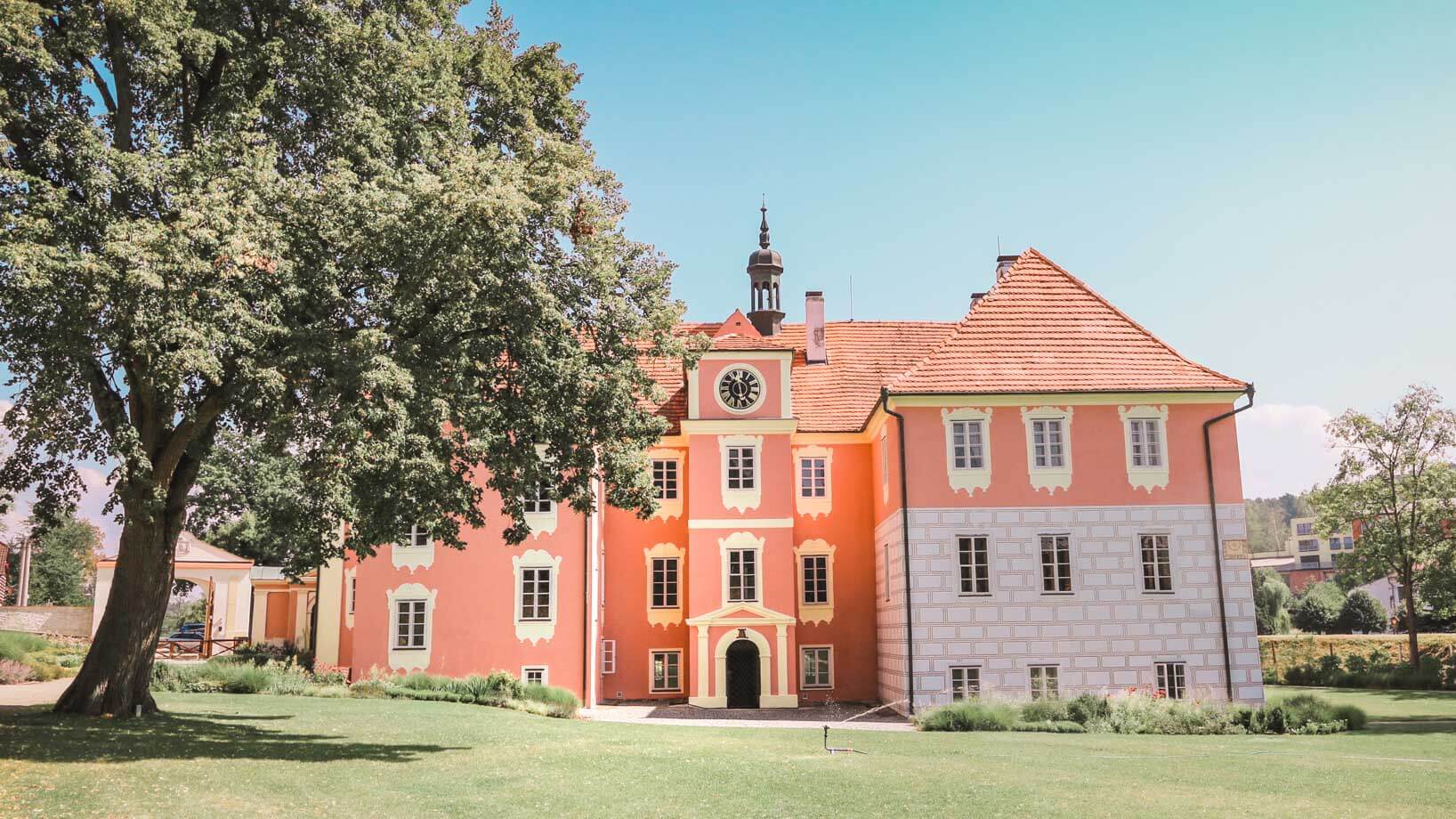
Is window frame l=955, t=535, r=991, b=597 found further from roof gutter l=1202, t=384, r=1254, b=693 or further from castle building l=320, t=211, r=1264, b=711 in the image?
roof gutter l=1202, t=384, r=1254, b=693

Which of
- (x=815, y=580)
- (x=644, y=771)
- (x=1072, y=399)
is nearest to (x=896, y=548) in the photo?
(x=815, y=580)

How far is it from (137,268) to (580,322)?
6.43 m

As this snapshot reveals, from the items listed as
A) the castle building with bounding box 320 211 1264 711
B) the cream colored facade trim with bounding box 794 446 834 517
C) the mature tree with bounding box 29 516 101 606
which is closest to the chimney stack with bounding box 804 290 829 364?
the castle building with bounding box 320 211 1264 711

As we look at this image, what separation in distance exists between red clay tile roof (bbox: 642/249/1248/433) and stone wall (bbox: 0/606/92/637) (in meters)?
33.9

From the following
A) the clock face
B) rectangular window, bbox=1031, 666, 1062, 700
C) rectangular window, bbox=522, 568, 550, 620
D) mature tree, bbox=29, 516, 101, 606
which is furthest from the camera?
mature tree, bbox=29, 516, 101, 606

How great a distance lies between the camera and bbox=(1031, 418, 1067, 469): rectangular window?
26.0 metres

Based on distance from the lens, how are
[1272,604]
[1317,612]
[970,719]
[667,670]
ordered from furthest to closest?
[1272,604], [1317,612], [667,670], [970,719]

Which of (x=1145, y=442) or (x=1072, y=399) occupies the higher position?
(x=1072, y=399)

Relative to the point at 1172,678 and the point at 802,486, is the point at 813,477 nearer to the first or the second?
the point at 802,486

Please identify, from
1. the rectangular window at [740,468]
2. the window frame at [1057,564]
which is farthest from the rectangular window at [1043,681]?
the rectangular window at [740,468]

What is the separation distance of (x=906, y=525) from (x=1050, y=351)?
6.16m

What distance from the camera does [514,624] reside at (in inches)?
1093

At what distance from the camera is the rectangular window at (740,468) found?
2986 centimetres

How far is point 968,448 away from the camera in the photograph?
26047mm
